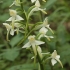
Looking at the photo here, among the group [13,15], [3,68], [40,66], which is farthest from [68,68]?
[13,15]

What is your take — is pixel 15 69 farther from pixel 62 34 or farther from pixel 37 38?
pixel 62 34

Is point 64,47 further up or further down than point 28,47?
further down

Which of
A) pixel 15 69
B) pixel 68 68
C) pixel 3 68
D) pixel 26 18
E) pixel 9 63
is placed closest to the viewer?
pixel 26 18

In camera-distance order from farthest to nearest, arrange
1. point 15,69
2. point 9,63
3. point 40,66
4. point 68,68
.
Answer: point 68,68 < point 9,63 < point 15,69 < point 40,66

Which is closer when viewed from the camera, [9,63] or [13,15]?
[13,15]

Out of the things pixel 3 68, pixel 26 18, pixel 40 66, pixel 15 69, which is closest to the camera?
pixel 26 18

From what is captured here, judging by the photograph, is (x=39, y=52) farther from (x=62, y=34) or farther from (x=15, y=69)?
(x=62, y=34)

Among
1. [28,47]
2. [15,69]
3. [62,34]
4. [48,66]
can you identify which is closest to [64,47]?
[62,34]

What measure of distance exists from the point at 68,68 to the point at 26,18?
2433mm

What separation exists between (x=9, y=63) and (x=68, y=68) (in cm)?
112

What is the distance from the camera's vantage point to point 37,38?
2555mm

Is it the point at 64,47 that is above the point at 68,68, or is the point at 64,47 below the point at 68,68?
above

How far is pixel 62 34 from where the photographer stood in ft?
12.2

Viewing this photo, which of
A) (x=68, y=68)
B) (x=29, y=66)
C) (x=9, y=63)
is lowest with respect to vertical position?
(x=68, y=68)
